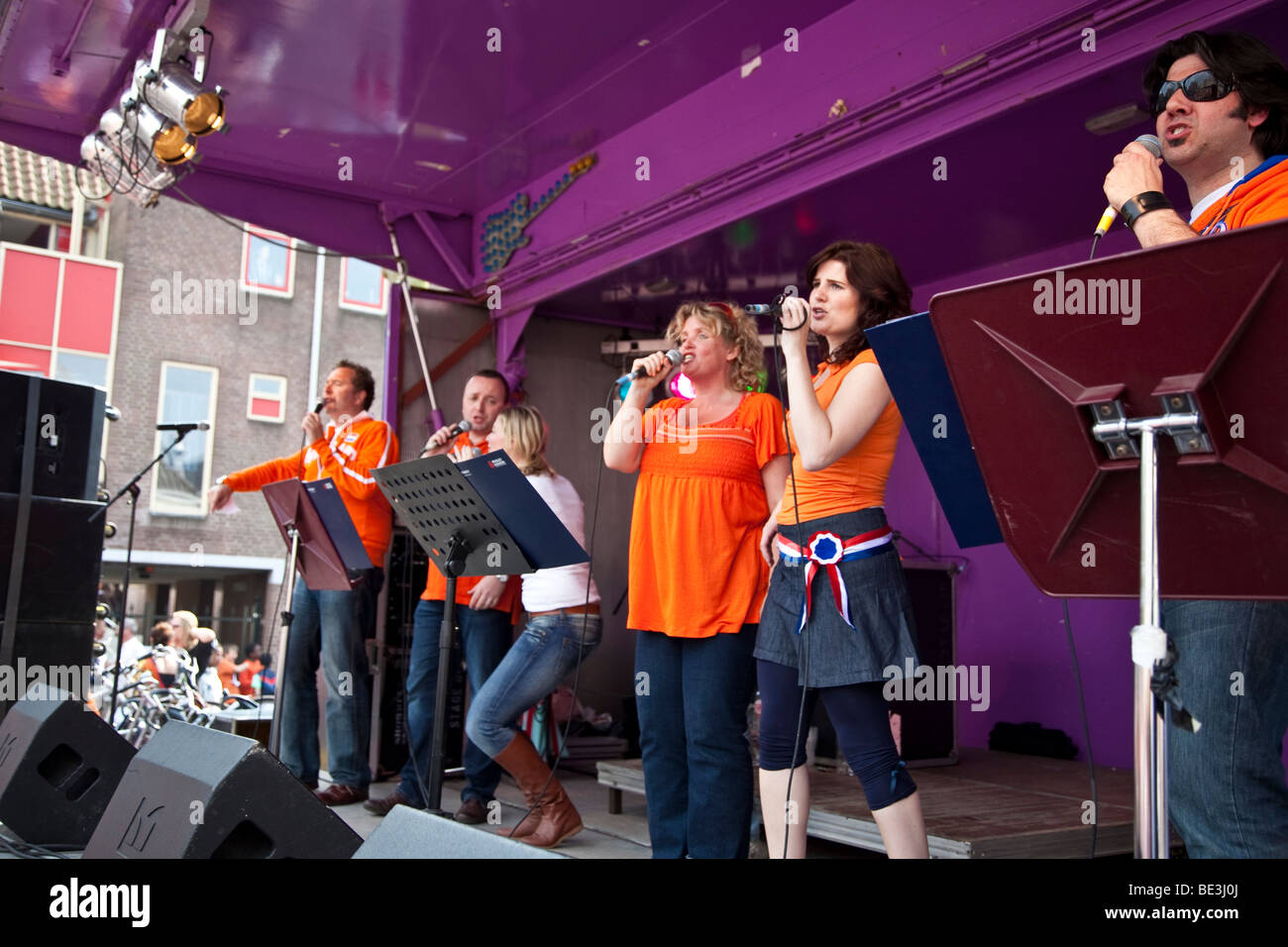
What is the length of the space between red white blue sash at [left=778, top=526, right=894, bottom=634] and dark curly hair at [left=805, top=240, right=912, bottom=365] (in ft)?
1.40

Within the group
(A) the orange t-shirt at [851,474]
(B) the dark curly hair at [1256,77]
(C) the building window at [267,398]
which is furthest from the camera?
(C) the building window at [267,398]

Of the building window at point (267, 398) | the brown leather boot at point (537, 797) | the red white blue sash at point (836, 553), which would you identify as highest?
the building window at point (267, 398)

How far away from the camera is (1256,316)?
1.26 meters

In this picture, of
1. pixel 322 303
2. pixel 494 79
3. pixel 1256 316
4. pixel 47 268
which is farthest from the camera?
pixel 322 303

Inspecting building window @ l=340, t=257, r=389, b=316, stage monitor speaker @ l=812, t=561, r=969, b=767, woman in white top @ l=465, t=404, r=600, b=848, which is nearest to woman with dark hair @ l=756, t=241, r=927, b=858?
woman in white top @ l=465, t=404, r=600, b=848

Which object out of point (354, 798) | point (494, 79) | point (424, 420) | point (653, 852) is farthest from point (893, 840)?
point (424, 420)

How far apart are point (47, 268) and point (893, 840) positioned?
1733cm

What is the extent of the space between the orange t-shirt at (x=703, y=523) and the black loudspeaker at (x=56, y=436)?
2337mm

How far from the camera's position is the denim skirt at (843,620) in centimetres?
235

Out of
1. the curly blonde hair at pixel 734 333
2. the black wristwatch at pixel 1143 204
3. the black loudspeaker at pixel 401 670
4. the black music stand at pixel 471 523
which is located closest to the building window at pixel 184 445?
the black loudspeaker at pixel 401 670

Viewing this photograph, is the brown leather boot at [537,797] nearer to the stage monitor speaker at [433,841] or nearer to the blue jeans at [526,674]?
the blue jeans at [526,674]

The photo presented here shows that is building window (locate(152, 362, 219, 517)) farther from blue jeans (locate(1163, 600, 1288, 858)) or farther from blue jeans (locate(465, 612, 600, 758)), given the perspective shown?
blue jeans (locate(1163, 600, 1288, 858))

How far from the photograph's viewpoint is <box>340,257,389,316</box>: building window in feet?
62.5
